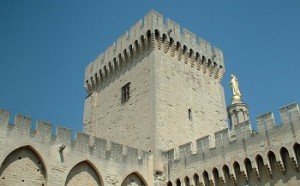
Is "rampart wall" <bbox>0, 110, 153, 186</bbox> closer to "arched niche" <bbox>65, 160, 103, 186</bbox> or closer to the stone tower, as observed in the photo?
"arched niche" <bbox>65, 160, 103, 186</bbox>

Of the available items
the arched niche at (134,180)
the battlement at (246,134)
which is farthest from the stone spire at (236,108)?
the arched niche at (134,180)

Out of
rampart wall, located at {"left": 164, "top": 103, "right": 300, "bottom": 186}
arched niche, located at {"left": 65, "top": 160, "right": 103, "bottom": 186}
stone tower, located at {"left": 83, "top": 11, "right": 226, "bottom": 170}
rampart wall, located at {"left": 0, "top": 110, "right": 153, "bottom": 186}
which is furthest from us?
stone tower, located at {"left": 83, "top": 11, "right": 226, "bottom": 170}

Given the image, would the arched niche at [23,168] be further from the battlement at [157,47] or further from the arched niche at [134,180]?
the battlement at [157,47]

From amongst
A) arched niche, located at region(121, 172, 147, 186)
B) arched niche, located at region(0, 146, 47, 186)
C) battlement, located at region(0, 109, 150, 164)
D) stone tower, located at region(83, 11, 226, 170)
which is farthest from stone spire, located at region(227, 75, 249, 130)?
arched niche, located at region(0, 146, 47, 186)

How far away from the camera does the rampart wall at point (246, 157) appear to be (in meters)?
13.4

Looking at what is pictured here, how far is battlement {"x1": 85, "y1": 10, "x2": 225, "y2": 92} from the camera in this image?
826 inches

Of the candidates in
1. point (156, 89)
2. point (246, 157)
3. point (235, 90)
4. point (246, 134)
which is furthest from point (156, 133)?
point (235, 90)

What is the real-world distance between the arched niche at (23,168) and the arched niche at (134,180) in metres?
3.95

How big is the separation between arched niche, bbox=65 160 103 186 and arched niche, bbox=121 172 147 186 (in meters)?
1.46

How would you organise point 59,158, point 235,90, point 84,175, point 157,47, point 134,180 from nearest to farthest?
point 59,158 → point 84,175 → point 134,180 → point 157,47 → point 235,90

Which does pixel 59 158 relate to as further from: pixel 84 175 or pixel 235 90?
pixel 235 90

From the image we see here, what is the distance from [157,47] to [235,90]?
526 cm

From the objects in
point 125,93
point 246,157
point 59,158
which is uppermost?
point 125,93

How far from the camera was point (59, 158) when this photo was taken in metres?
14.9
